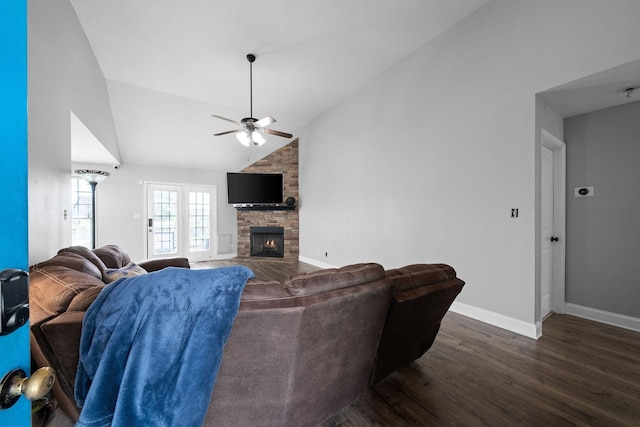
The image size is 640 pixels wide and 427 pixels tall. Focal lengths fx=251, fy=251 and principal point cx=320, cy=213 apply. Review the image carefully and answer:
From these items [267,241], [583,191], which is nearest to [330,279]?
[583,191]

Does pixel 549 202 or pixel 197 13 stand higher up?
pixel 197 13

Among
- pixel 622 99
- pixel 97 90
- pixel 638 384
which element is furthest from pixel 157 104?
pixel 638 384

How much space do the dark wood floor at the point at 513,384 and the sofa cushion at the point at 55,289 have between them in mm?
1491

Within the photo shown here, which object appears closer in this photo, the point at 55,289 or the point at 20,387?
the point at 20,387

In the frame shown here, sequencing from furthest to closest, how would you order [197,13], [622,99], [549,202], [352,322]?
[549,202] → [197,13] → [622,99] → [352,322]

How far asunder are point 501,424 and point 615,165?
116 inches

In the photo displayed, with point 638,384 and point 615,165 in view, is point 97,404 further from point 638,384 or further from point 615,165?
point 615,165

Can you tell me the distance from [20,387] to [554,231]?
167 inches

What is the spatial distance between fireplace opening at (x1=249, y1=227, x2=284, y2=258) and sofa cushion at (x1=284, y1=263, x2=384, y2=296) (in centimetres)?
537

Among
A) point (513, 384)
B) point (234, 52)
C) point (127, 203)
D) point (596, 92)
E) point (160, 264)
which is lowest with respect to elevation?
point (513, 384)

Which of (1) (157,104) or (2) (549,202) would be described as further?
(1) (157,104)

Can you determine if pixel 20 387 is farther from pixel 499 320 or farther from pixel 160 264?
pixel 499 320

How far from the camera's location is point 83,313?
105cm

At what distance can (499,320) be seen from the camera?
268 centimetres
